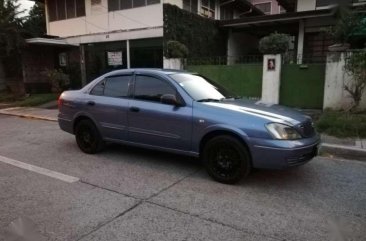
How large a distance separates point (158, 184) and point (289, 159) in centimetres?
186

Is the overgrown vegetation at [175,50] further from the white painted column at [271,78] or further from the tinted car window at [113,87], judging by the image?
the tinted car window at [113,87]

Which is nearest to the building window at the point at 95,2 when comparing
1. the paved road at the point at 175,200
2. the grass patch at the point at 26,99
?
the grass patch at the point at 26,99

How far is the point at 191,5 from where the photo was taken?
17625 millimetres

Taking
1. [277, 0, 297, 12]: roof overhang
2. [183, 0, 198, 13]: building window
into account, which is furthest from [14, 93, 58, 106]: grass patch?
[277, 0, 297, 12]: roof overhang

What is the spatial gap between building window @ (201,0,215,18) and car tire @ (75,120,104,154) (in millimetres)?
13649

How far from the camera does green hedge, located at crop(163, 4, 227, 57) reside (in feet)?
49.5

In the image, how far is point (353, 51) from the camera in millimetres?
9305

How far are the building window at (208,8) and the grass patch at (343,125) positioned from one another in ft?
39.1

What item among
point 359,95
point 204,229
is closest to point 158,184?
point 204,229

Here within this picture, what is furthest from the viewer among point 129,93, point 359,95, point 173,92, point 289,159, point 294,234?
point 359,95

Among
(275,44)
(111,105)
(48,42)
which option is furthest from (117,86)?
(48,42)

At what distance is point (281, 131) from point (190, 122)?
1.34 m

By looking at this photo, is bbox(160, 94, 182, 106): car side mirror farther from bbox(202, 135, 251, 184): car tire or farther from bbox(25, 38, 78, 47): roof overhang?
bbox(25, 38, 78, 47): roof overhang

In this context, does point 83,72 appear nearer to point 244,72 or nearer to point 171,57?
point 171,57
